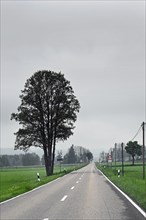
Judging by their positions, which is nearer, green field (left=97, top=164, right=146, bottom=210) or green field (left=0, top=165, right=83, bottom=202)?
green field (left=97, top=164, right=146, bottom=210)

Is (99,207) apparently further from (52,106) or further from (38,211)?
(52,106)

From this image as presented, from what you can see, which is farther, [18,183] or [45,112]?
[45,112]

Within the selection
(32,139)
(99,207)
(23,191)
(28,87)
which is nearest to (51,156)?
(32,139)

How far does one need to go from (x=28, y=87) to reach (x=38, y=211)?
42.9 metres

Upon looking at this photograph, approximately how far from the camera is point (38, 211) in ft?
43.9

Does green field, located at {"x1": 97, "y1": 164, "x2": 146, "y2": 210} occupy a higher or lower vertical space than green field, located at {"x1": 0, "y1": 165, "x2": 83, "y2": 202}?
higher

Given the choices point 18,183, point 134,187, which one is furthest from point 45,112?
point 134,187

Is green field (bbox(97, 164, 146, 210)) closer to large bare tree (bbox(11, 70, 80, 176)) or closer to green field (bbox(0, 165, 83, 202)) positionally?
green field (bbox(0, 165, 83, 202))

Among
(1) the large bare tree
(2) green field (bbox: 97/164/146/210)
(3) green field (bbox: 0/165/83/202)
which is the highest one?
(1) the large bare tree

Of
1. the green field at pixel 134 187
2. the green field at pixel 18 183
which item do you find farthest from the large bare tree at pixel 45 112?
the green field at pixel 134 187

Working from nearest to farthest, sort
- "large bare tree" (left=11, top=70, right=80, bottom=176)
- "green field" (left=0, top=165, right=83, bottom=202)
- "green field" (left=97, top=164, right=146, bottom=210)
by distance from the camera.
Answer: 1. "green field" (left=97, top=164, right=146, bottom=210)
2. "green field" (left=0, top=165, right=83, bottom=202)
3. "large bare tree" (left=11, top=70, right=80, bottom=176)

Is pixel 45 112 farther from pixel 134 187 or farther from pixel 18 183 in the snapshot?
pixel 134 187

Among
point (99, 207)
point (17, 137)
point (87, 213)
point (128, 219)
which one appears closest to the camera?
point (128, 219)

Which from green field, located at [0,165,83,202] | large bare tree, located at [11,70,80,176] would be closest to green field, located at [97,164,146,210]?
green field, located at [0,165,83,202]
